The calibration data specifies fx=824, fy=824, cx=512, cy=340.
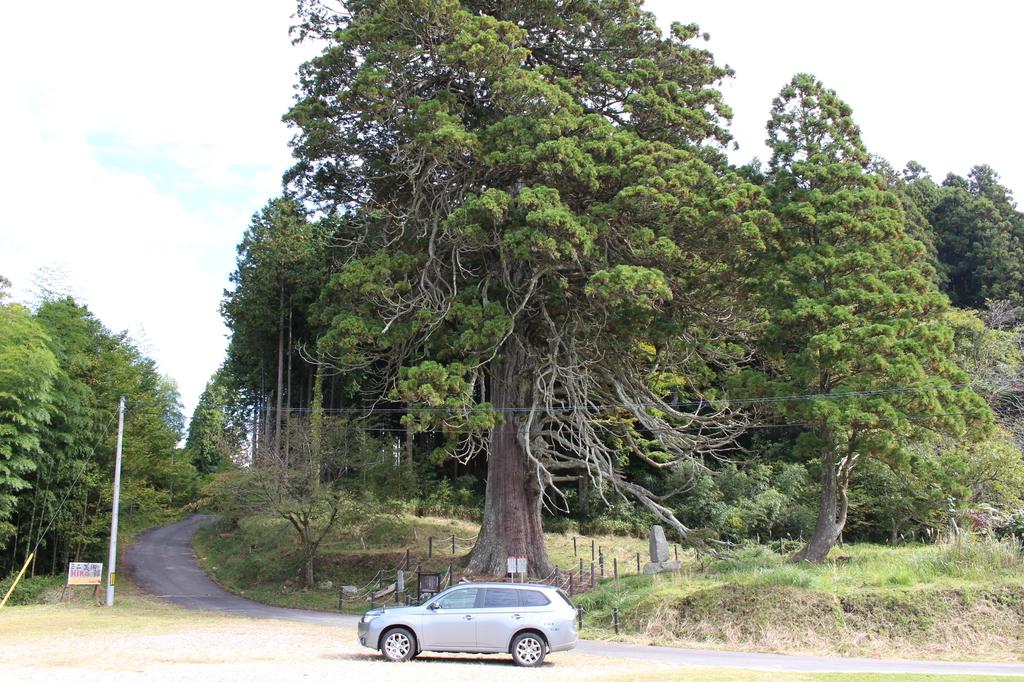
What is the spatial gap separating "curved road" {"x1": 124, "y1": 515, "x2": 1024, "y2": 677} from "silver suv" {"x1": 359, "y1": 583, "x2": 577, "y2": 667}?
2216mm

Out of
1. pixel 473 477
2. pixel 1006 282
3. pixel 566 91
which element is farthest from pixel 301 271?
pixel 1006 282

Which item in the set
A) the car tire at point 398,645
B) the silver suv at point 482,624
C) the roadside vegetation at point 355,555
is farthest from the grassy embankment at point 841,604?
the roadside vegetation at point 355,555

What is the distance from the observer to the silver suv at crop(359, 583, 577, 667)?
13.1 meters

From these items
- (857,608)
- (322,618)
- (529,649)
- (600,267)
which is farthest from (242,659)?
(600,267)

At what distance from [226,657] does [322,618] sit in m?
8.29

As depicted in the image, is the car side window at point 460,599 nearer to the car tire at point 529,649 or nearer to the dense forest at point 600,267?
the car tire at point 529,649

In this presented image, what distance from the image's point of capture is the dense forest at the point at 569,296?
19.8m

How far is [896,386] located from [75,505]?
1071 inches

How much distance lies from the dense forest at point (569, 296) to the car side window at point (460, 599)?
23.3 ft

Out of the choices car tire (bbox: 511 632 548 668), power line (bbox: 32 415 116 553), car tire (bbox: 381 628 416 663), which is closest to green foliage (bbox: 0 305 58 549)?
power line (bbox: 32 415 116 553)

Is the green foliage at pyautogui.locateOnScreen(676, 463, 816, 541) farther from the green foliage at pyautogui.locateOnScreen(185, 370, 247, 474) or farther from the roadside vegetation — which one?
the green foliage at pyautogui.locateOnScreen(185, 370, 247, 474)

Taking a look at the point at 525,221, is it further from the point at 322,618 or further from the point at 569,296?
the point at 322,618

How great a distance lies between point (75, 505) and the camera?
29.6 metres

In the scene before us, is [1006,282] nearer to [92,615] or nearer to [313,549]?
[313,549]
